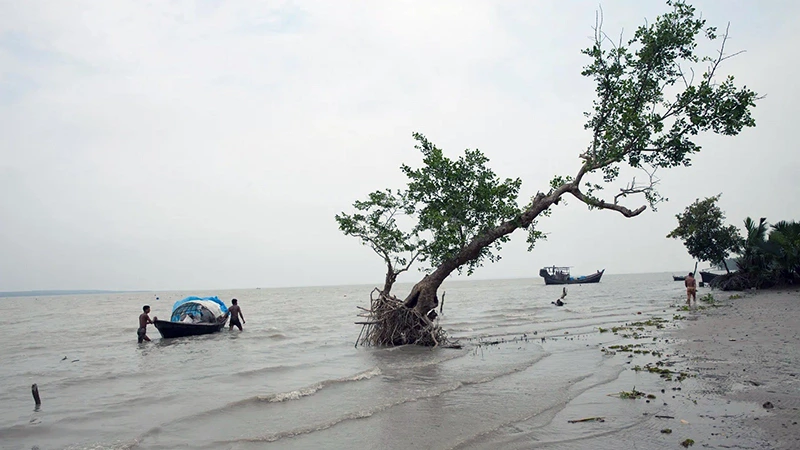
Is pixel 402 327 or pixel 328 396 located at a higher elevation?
pixel 402 327

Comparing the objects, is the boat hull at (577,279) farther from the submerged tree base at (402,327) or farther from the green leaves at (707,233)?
the submerged tree base at (402,327)

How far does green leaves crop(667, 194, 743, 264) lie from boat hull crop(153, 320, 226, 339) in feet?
112

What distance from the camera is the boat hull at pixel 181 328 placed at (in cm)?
2397

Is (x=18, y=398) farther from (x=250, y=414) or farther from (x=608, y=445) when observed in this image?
(x=608, y=445)

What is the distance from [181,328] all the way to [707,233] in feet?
122

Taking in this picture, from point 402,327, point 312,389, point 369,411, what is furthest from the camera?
point 402,327

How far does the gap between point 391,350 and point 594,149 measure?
30.2ft

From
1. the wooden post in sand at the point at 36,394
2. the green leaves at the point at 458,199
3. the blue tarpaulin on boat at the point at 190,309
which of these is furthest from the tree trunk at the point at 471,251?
the blue tarpaulin on boat at the point at 190,309

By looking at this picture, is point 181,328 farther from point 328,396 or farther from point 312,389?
point 328,396

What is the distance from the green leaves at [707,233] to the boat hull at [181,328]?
34079mm

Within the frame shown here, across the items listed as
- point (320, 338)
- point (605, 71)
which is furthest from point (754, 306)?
point (320, 338)

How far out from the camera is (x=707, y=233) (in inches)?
1551

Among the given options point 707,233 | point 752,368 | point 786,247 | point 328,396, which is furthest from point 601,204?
point 707,233

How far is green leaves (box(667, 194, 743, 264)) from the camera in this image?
128ft
